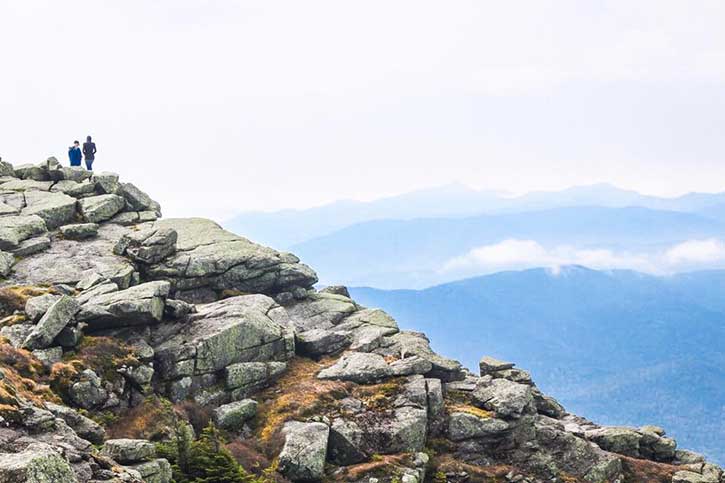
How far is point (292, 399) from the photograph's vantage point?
151ft

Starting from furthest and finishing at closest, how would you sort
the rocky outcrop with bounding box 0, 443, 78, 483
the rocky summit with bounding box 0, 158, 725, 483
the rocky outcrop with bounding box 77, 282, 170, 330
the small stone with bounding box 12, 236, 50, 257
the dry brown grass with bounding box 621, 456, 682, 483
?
the small stone with bounding box 12, 236, 50, 257
the dry brown grass with bounding box 621, 456, 682, 483
the rocky outcrop with bounding box 77, 282, 170, 330
the rocky summit with bounding box 0, 158, 725, 483
the rocky outcrop with bounding box 0, 443, 78, 483

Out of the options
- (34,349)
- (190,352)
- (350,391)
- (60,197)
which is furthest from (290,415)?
(60,197)

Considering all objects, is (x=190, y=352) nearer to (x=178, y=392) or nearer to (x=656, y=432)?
(x=178, y=392)

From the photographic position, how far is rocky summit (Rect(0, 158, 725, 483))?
39.8 meters

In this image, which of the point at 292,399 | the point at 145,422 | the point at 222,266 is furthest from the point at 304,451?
the point at 222,266

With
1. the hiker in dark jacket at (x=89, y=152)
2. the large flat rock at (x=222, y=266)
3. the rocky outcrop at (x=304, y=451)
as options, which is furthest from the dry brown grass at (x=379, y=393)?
the hiker in dark jacket at (x=89, y=152)

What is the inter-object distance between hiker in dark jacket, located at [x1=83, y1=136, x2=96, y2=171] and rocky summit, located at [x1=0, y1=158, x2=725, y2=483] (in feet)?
60.5

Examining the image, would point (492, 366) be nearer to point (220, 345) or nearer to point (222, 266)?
point (220, 345)

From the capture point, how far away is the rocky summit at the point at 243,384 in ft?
131

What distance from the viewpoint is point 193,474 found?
114 feet

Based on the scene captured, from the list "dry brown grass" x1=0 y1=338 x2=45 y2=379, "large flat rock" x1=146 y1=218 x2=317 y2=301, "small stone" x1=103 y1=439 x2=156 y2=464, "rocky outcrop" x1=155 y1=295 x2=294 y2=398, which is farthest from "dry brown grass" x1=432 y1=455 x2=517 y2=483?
"dry brown grass" x1=0 y1=338 x2=45 y2=379

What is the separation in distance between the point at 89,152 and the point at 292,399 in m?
49.0

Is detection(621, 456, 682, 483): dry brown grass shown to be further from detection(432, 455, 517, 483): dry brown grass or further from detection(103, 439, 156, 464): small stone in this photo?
detection(103, 439, 156, 464): small stone

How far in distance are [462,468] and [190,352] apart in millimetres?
19890
